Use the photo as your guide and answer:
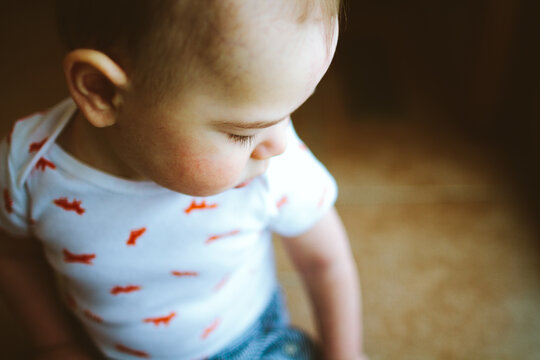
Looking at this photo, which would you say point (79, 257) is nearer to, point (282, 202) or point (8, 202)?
point (8, 202)

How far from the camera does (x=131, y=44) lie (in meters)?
0.41

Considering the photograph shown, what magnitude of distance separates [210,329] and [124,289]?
12 centimetres

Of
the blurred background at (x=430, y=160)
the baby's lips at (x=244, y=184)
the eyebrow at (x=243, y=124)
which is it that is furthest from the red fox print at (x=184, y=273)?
the blurred background at (x=430, y=160)

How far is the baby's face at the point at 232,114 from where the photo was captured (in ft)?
1.29

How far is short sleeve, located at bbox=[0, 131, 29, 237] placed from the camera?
1.85 feet

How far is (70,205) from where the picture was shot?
21.9 inches

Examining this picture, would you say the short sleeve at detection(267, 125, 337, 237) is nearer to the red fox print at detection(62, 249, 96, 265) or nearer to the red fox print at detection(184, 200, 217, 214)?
the red fox print at detection(184, 200, 217, 214)

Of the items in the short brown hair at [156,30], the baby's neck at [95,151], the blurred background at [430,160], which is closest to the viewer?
the short brown hair at [156,30]

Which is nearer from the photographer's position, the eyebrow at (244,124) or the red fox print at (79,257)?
the eyebrow at (244,124)

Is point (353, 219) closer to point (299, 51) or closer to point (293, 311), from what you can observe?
point (293, 311)

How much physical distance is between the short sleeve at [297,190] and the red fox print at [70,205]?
0.19m

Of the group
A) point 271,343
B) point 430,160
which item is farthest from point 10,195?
point 430,160

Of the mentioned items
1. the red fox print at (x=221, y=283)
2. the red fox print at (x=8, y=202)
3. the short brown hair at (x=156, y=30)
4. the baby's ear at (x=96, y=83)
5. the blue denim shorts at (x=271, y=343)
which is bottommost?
the blue denim shorts at (x=271, y=343)

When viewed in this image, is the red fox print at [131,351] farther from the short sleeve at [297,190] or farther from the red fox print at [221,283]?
the short sleeve at [297,190]
